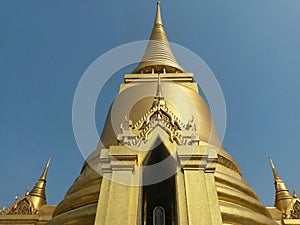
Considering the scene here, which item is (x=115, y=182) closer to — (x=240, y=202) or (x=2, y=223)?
(x=240, y=202)

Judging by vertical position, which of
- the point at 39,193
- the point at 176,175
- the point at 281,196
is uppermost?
the point at 39,193

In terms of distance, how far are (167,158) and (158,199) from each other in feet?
3.04

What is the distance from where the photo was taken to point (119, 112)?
11.4 m

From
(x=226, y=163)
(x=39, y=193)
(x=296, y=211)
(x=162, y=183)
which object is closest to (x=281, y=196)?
(x=296, y=211)

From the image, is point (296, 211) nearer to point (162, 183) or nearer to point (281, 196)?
point (281, 196)

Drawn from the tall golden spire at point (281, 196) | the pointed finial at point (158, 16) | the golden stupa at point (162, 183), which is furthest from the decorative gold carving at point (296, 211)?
the pointed finial at point (158, 16)

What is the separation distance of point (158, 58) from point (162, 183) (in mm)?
9113

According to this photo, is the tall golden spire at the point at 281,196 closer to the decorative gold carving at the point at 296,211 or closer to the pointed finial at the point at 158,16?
the decorative gold carving at the point at 296,211

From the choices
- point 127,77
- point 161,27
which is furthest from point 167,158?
point 161,27

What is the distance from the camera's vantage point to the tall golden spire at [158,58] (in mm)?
14891

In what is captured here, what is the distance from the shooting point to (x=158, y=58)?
1555cm

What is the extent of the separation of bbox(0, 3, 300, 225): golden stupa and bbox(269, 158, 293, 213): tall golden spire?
33 centimetres

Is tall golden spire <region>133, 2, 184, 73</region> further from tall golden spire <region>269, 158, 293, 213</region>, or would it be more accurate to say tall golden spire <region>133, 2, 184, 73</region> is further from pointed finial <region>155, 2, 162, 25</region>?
tall golden spire <region>269, 158, 293, 213</region>

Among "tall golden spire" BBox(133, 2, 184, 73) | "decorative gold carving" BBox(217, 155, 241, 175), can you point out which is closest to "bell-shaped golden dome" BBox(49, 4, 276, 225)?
"decorative gold carving" BBox(217, 155, 241, 175)
